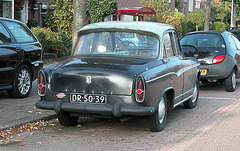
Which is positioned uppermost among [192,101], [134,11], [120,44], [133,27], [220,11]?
[220,11]

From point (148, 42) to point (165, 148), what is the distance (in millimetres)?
2068

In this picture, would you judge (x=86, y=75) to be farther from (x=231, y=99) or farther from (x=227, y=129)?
(x=231, y=99)

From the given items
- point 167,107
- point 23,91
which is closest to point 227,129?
point 167,107

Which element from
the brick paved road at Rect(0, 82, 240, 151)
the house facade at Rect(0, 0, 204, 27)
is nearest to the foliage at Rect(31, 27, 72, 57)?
the house facade at Rect(0, 0, 204, 27)

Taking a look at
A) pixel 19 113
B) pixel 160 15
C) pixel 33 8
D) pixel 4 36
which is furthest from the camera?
pixel 160 15

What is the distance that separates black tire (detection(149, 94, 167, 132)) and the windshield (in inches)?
32.1

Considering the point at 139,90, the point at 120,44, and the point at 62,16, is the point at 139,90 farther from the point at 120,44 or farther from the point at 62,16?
the point at 62,16

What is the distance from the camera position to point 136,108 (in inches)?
224

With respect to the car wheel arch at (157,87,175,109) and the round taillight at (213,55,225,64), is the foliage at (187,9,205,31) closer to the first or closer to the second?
the round taillight at (213,55,225,64)

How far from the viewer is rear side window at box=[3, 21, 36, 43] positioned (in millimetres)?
9156

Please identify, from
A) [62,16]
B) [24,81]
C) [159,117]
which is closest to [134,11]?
[62,16]

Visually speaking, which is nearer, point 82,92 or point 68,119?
point 82,92

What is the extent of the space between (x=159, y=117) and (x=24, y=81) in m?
4.10

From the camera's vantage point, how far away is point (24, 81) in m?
9.31
